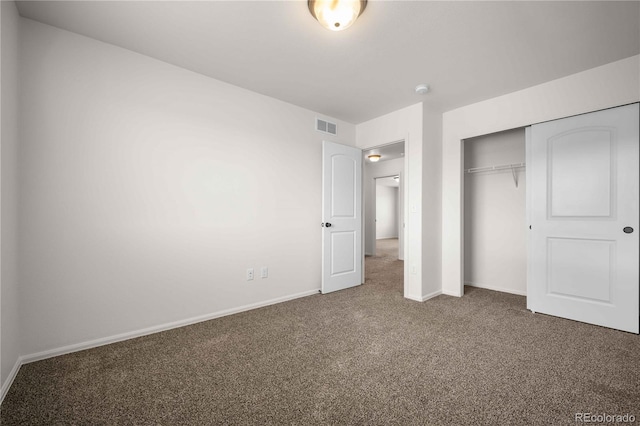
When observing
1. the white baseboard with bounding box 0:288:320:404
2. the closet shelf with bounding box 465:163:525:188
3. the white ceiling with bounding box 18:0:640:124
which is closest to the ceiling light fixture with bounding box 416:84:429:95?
the white ceiling with bounding box 18:0:640:124

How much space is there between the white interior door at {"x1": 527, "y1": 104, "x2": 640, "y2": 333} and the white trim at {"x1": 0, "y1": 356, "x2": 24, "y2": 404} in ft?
14.8

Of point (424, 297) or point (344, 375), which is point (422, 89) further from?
point (344, 375)

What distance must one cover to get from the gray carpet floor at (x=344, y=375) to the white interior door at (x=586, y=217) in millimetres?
303

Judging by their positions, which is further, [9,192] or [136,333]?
[136,333]

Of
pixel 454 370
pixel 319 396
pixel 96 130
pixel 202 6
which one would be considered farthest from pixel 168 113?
pixel 454 370

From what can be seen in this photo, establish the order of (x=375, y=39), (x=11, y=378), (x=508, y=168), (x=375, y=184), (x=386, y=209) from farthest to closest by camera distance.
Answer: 1. (x=386, y=209)
2. (x=375, y=184)
3. (x=508, y=168)
4. (x=375, y=39)
5. (x=11, y=378)

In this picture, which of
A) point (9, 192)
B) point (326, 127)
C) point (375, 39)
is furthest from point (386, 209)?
point (9, 192)

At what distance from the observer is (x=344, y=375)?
1.84 meters

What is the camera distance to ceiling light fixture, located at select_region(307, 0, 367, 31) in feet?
5.87

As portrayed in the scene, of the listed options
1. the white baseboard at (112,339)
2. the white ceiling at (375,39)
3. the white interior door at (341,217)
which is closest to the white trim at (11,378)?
the white baseboard at (112,339)

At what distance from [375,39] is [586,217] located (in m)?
2.73

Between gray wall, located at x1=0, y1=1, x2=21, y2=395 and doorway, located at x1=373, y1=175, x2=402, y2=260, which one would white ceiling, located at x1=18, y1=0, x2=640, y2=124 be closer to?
gray wall, located at x1=0, y1=1, x2=21, y2=395

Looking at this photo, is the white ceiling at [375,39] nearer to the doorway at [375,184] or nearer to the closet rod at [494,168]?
the closet rod at [494,168]

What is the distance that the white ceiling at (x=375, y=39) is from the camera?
1919 mm
